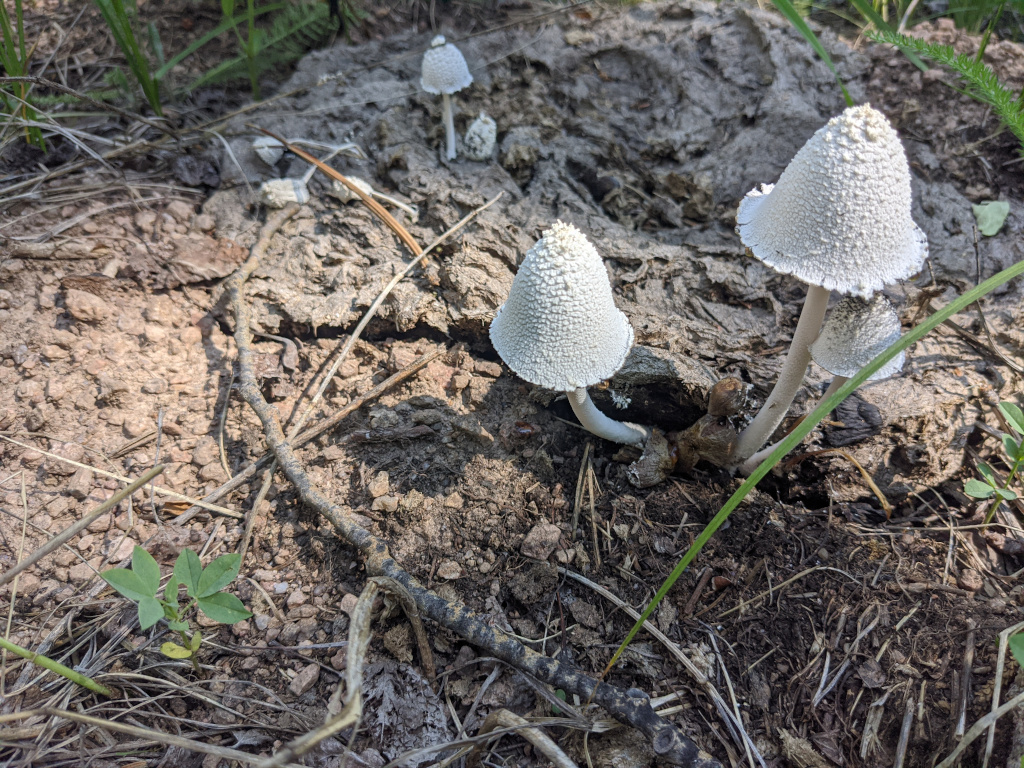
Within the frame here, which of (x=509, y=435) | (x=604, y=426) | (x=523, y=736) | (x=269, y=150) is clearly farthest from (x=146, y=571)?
(x=269, y=150)

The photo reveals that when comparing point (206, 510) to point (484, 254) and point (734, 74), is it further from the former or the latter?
point (734, 74)

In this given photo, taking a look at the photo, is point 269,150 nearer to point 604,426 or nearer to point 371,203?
point 371,203

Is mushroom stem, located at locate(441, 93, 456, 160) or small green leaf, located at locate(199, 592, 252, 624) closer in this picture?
small green leaf, located at locate(199, 592, 252, 624)

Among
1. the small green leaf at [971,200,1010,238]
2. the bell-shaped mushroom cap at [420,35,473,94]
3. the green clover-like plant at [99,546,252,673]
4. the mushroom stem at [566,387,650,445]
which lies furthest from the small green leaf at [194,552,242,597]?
the small green leaf at [971,200,1010,238]

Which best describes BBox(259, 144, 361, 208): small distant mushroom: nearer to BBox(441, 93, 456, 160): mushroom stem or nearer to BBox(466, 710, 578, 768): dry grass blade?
BBox(441, 93, 456, 160): mushroom stem

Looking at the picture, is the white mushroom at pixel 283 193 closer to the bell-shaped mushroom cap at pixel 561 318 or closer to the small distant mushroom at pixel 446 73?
the small distant mushroom at pixel 446 73

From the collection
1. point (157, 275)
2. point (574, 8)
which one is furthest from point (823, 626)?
point (574, 8)

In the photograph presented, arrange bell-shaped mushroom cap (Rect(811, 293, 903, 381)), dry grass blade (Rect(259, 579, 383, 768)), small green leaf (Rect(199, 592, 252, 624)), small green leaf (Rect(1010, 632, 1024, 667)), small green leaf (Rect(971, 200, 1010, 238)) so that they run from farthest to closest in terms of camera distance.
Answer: small green leaf (Rect(971, 200, 1010, 238))
bell-shaped mushroom cap (Rect(811, 293, 903, 381))
small green leaf (Rect(199, 592, 252, 624))
small green leaf (Rect(1010, 632, 1024, 667))
dry grass blade (Rect(259, 579, 383, 768))

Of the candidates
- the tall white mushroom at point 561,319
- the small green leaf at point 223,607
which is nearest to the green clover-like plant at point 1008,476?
the tall white mushroom at point 561,319
